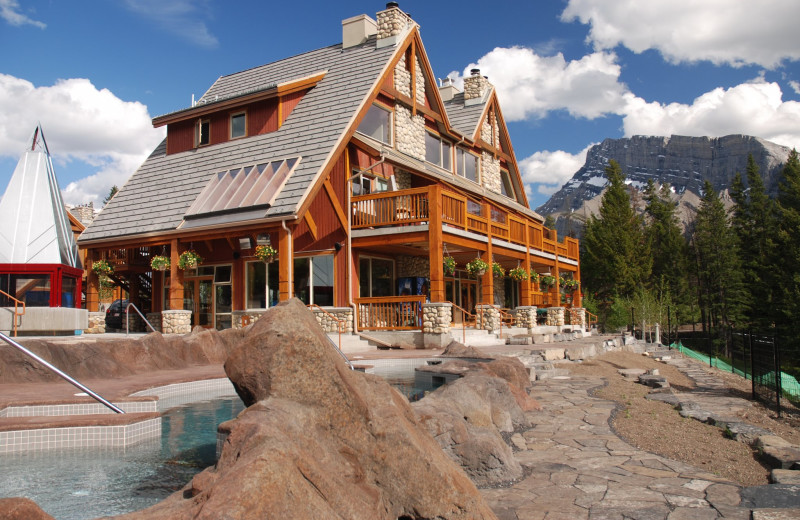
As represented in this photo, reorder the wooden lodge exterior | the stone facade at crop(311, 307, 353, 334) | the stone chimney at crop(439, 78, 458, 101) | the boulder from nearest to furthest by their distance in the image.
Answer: the boulder, the wooden lodge exterior, the stone facade at crop(311, 307, 353, 334), the stone chimney at crop(439, 78, 458, 101)

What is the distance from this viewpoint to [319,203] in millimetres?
18891

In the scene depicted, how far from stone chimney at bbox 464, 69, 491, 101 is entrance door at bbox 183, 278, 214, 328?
16.4 meters

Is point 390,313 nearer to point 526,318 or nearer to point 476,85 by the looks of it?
point 526,318

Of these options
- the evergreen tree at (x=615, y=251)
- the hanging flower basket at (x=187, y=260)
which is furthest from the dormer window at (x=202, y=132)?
the evergreen tree at (x=615, y=251)

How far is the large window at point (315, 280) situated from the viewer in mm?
19094

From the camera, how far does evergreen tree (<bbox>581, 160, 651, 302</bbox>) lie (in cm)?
4581

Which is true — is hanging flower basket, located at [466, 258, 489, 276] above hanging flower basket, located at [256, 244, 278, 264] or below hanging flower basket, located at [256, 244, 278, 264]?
below

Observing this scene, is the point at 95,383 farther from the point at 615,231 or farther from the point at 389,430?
the point at 615,231

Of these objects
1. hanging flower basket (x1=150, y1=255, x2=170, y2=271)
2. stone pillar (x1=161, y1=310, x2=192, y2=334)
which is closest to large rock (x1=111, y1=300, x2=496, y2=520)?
stone pillar (x1=161, y1=310, x2=192, y2=334)

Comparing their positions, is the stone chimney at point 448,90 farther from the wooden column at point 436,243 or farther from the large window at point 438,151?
the wooden column at point 436,243

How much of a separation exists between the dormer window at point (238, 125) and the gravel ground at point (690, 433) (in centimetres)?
1667

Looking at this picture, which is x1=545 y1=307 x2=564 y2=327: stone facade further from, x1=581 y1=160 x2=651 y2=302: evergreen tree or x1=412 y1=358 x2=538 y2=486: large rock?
x1=581 y1=160 x2=651 y2=302: evergreen tree

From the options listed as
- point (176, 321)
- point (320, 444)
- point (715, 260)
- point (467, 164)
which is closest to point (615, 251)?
point (715, 260)

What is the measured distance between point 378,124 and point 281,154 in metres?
3.99
